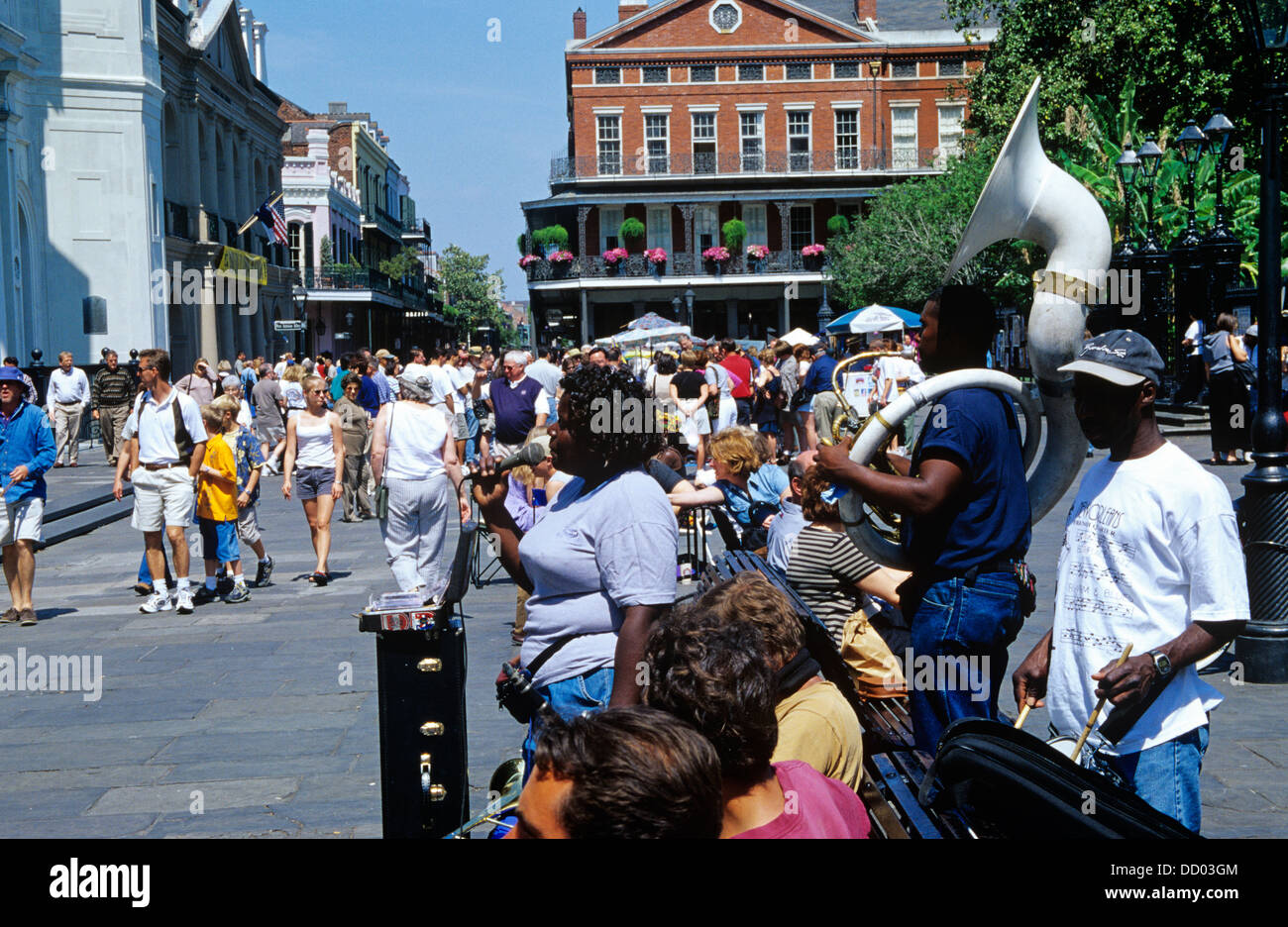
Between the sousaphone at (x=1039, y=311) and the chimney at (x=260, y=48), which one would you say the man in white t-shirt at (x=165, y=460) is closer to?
the sousaphone at (x=1039, y=311)

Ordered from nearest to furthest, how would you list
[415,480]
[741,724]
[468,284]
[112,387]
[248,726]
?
[741,724] < [248,726] < [415,480] < [112,387] < [468,284]

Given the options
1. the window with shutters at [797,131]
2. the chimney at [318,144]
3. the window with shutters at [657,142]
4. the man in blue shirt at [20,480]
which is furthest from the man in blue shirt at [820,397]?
the chimney at [318,144]

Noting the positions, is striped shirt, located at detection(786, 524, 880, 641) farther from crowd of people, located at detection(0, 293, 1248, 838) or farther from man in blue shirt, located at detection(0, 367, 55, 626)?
man in blue shirt, located at detection(0, 367, 55, 626)

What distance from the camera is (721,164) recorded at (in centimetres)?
5388

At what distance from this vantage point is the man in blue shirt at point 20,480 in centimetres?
946

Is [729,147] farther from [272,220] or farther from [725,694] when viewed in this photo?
[725,694]

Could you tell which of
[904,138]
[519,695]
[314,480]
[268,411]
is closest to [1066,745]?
[519,695]

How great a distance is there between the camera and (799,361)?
1841cm

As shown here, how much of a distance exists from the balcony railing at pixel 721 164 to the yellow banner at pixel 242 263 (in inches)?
516

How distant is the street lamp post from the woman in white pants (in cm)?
476

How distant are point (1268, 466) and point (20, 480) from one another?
8176 millimetres
